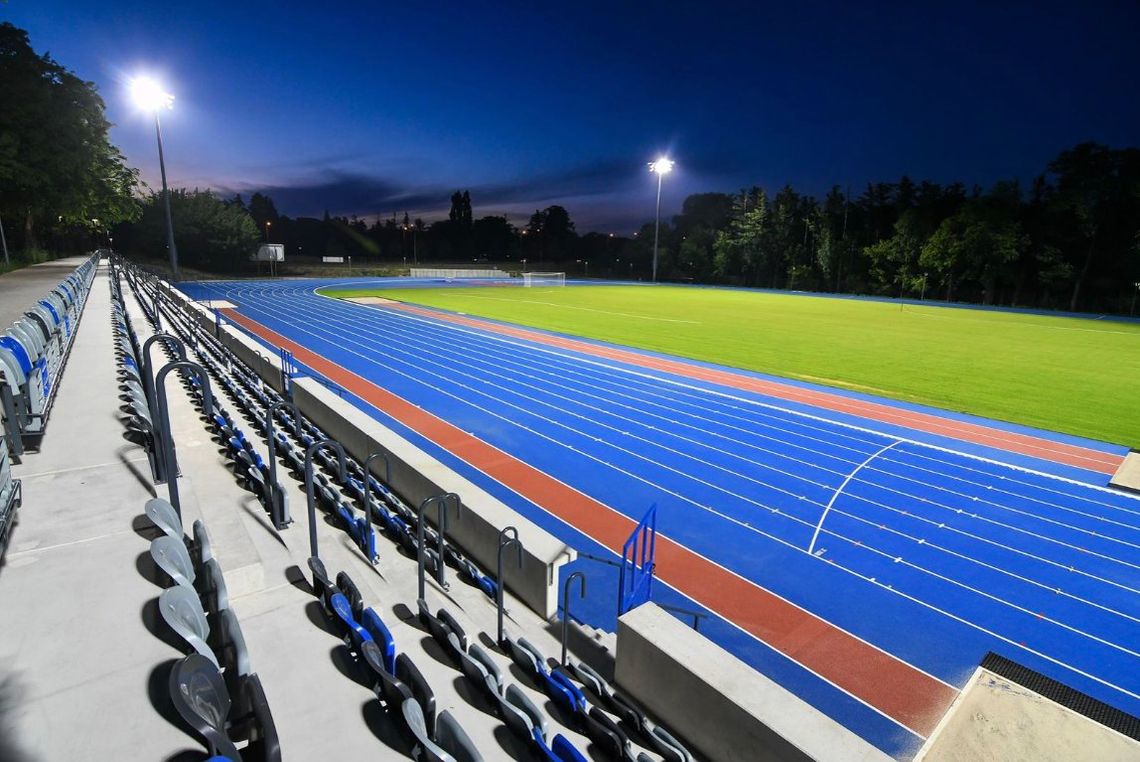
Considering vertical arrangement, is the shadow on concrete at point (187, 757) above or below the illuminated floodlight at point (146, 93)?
below

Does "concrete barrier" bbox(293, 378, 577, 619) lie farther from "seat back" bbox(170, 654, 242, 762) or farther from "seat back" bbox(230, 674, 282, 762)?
"seat back" bbox(170, 654, 242, 762)

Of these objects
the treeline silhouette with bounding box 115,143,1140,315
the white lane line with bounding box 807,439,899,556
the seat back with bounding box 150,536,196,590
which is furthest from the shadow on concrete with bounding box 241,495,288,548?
the treeline silhouette with bounding box 115,143,1140,315

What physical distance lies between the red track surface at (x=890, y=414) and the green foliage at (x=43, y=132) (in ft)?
92.6

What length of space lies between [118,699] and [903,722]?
565 cm

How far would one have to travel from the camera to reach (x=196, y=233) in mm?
62875

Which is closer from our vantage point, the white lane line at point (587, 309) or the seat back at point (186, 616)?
the seat back at point (186, 616)

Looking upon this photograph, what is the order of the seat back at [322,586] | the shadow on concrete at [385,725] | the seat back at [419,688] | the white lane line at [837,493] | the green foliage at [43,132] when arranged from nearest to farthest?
the shadow on concrete at [385,725], the seat back at [419,688], the seat back at [322,586], the white lane line at [837,493], the green foliage at [43,132]

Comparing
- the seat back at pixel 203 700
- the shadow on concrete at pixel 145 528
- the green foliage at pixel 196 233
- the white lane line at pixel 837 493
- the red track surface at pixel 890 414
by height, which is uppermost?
the green foliage at pixel 196 233

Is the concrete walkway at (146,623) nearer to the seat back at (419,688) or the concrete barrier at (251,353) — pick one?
the seat back at (419,688)

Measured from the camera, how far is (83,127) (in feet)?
103

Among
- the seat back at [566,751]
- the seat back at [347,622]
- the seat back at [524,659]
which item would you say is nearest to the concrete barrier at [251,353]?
the seat back at [347,622]

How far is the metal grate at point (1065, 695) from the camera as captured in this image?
15.5 ft

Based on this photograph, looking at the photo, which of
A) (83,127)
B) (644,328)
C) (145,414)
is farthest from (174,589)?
(83,127)

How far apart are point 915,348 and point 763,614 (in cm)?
2151
